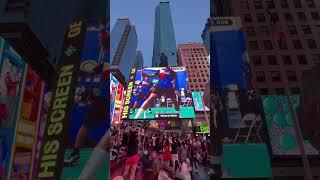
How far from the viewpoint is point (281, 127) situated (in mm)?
33938

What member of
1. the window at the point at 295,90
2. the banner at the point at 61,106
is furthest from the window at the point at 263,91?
the banner at the point at 61,106

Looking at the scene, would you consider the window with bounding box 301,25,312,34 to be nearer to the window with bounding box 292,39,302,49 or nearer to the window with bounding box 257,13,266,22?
the window with bounding box 292,39,302,49

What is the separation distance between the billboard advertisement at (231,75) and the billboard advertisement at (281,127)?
5.65 feet

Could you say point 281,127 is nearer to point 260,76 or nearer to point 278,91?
point 278,91

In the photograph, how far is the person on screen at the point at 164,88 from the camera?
4716 centimetres

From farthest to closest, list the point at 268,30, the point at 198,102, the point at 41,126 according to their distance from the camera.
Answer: the point at 198,102
the point at 268,30
the point at 41,126

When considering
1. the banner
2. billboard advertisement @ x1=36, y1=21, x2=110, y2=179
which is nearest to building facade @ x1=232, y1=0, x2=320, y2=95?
billboard advertisement @ x1=36, y1=21, x2=110, y2=179

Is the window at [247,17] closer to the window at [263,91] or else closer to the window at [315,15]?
the window at [315,15]

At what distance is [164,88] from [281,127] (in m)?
19.6

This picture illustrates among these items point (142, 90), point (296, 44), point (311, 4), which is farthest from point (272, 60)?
point (142, 90)

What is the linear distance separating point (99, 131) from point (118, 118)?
2804cm

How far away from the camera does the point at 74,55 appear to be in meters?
25.5

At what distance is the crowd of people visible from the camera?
903 inches

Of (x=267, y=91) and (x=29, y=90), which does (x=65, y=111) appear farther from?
(x=267, y=91)
